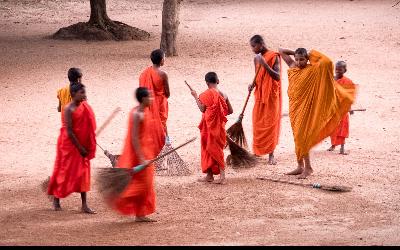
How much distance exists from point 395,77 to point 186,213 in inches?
393

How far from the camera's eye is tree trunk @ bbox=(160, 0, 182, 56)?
814 inches

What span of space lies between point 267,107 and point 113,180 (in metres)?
3.74

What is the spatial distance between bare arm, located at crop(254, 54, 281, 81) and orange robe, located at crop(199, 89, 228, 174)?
3.47ft

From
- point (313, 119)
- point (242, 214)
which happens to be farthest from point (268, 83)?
point (242, 214)

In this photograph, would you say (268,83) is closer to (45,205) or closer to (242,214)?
(242,214)

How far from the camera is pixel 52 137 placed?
44.1 feet

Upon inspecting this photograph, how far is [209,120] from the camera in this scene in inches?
425

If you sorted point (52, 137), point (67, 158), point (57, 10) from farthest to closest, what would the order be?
point (57, 10) → point (52, 137) → point (67, 158)

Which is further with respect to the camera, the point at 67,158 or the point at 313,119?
the point at 313,119

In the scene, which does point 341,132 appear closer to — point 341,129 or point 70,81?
point 341,129

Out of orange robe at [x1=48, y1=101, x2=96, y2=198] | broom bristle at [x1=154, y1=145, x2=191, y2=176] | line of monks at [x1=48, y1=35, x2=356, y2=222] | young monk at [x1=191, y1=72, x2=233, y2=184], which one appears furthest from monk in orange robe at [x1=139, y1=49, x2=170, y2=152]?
orange robe at [x1=48, y1=101, x2=96, y2=198]

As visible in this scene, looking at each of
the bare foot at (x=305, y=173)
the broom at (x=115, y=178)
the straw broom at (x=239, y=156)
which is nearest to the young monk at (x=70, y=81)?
the broom at (x=115, y=178)

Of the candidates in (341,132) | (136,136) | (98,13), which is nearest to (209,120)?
(136,136)

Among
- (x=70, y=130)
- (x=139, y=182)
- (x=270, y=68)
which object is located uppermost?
(x=270, y=68)
